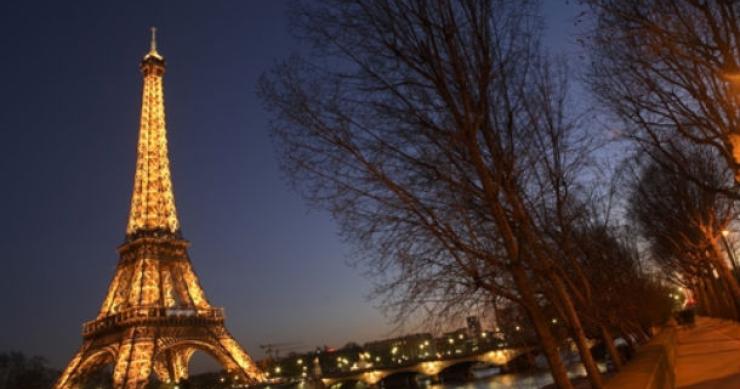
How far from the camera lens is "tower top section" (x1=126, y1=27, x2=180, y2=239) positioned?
64.4 m

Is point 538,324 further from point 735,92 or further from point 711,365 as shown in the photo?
point 711,365

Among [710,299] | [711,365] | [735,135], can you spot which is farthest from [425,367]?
[735,135]

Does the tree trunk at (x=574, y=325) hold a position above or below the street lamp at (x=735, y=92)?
below

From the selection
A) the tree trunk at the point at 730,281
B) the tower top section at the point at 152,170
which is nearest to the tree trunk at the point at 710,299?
the tree trunk at the point at 730,281

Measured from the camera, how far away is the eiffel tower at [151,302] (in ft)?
186

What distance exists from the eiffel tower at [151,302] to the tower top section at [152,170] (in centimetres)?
11

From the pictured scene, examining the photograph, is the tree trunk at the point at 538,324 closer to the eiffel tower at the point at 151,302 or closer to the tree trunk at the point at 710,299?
the tree trunk at the point at 710,299

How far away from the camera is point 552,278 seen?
388 inches

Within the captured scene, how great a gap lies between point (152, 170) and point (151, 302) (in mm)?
15830

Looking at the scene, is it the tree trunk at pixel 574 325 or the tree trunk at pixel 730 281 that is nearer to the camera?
the tree trunk at pixel 574 325

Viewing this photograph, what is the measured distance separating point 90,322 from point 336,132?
6221 centimetres

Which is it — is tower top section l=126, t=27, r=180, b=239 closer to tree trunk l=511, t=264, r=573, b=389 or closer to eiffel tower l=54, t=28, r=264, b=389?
eiffel tower l=54, t=28, r=264, b=389

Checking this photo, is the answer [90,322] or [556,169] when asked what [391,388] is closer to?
[90,322]

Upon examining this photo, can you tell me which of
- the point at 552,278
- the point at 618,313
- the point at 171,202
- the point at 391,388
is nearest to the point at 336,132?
the point at 552,278
